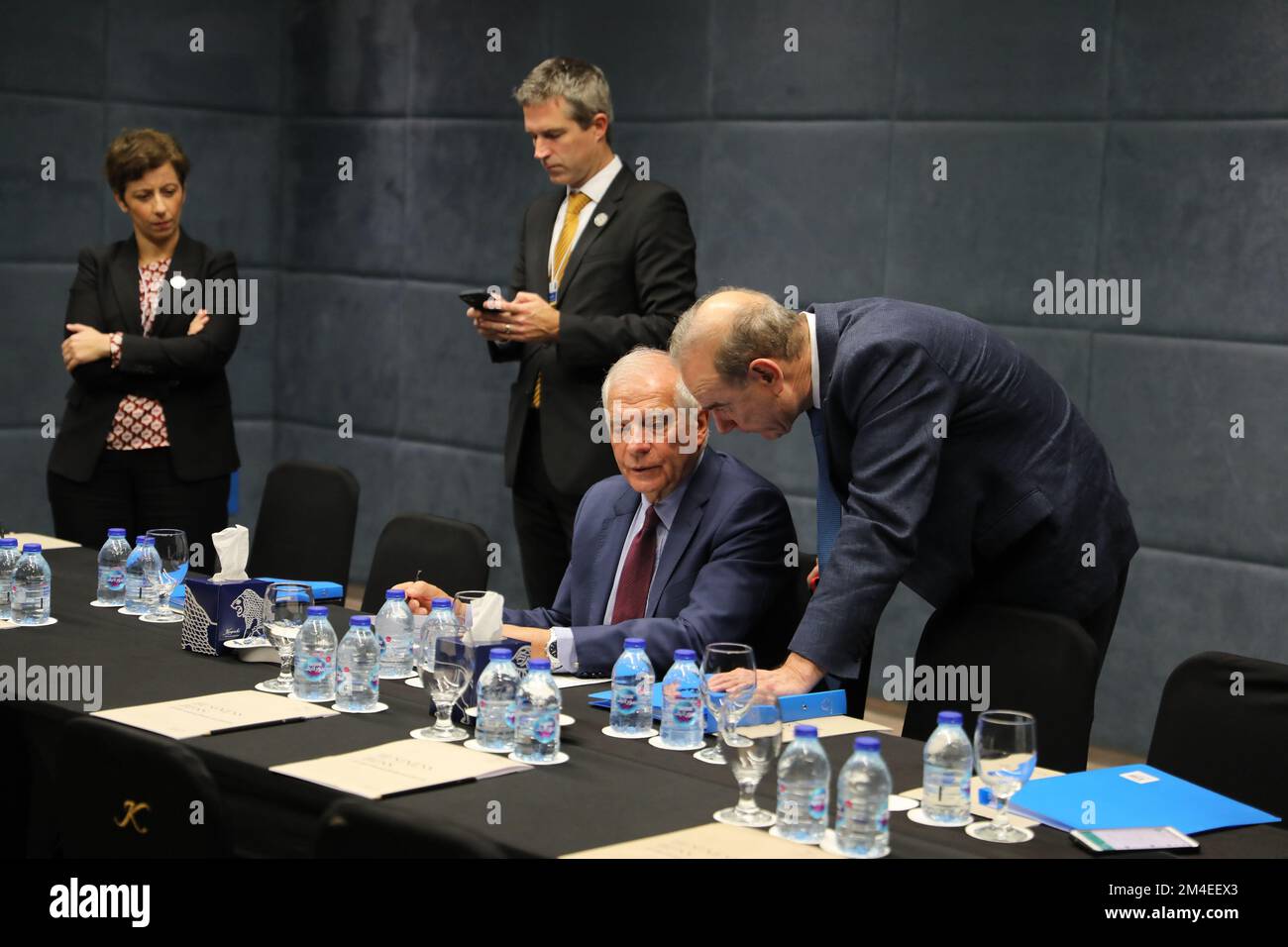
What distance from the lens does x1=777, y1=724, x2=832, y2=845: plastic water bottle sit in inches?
83.2

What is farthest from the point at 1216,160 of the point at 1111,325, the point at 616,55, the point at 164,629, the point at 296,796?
the point at 296,796

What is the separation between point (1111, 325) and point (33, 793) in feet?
11.3

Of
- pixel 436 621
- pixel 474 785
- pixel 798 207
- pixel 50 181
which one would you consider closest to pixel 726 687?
pixel 474 785

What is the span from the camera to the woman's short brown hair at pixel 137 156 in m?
4.71

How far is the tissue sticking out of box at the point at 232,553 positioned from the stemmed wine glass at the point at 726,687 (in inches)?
44.3

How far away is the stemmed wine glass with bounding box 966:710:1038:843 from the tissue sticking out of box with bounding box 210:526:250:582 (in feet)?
5.24

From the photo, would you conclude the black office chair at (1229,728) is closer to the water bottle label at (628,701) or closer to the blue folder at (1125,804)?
the blue folder at (1125,804)

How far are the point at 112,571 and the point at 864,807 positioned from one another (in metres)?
2.12

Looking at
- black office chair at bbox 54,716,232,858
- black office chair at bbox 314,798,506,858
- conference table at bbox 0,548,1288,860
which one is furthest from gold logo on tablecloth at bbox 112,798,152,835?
black office chair at bbox 314,798,506,858

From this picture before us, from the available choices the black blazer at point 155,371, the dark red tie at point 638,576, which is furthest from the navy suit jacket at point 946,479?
the black blazer at point 155,371

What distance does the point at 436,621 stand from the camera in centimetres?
299

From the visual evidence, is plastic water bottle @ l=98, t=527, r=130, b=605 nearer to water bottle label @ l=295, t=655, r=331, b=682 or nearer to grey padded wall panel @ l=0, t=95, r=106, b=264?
water bottle label @ l=295, t=655, r=331, b=682

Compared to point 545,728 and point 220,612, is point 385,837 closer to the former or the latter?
point 545,728

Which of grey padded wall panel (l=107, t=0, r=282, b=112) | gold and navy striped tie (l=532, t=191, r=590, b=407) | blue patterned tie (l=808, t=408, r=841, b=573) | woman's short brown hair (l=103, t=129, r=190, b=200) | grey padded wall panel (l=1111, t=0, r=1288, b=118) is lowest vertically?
blue patterned tie (l=808, t=408, r=841, b=573)
